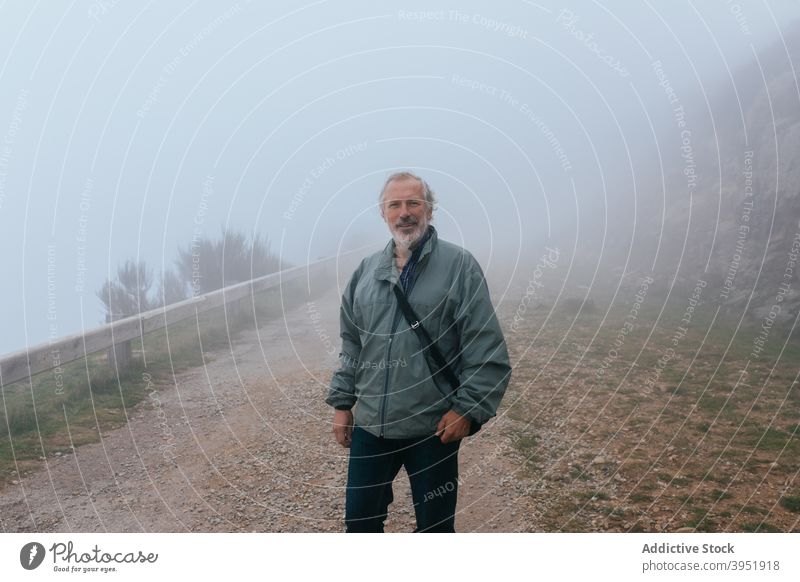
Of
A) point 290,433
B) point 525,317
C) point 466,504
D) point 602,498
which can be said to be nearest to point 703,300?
point 525,317

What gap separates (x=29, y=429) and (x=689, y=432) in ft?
18.1

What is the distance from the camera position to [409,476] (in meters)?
3.23

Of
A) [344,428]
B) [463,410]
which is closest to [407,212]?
[463,410]

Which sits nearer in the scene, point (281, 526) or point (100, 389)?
point (281, 526)

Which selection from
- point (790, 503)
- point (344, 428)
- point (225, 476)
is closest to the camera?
point (344, 428)

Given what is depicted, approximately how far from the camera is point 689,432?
16.6ft

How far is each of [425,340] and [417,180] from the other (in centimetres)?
84

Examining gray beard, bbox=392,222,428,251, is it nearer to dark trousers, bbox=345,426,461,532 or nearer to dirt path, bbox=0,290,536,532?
dark trousers, bbox=345,426,461,532

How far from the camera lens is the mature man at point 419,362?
3027 mm

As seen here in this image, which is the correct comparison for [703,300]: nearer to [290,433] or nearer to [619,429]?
[619,429]

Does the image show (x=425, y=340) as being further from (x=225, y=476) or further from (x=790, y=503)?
(x=790, y=503)

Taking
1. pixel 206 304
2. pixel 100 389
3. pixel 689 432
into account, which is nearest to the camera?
pixel 689 432

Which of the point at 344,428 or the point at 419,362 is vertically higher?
the point at 419,362

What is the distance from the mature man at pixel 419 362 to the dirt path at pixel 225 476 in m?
1.13
